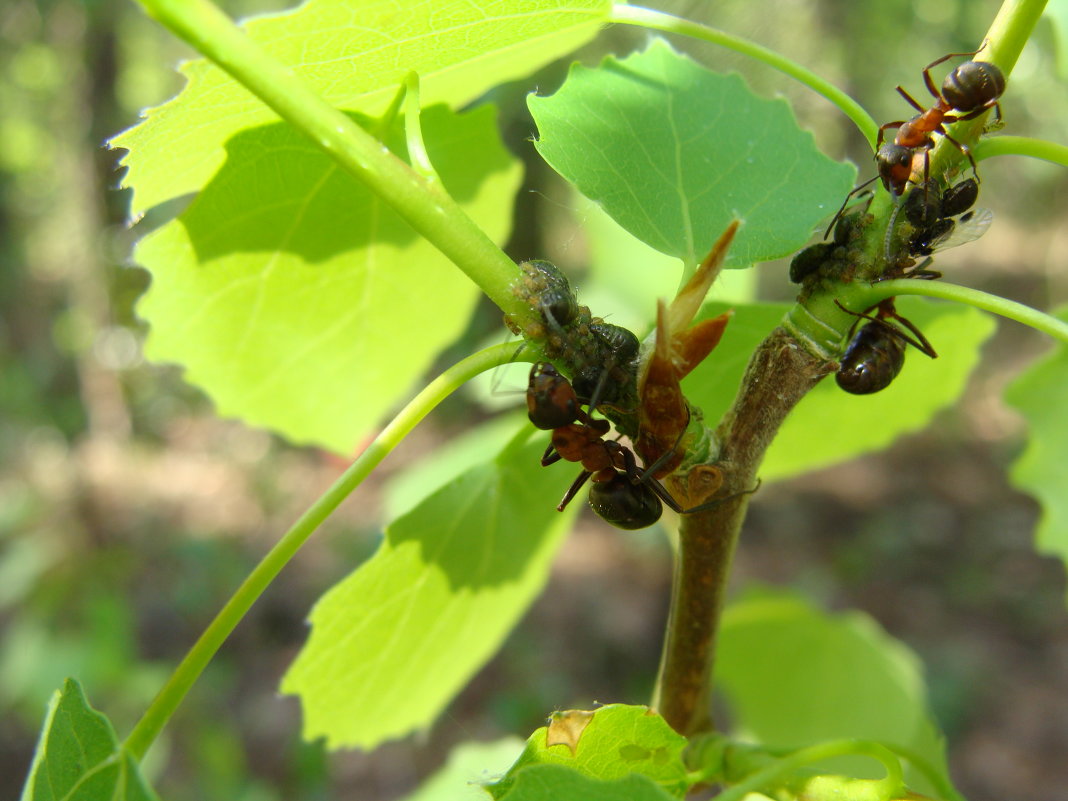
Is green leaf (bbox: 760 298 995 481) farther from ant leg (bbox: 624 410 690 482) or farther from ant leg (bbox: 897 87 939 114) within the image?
ant leg (bbox: 624 410 690 482)

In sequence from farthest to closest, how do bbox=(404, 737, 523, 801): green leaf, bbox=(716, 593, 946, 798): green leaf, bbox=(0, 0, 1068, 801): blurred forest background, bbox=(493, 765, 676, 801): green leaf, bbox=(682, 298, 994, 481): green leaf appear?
1. bbox=(0, 0, 1068, 801): blurred forest background
2. bbox=(716, 593, 946, 798): green leaf
3. bbox=(404, 737, 523, 801): green leaf
4. bbox=(682, 298, 994, 481): green leaf
5. bbox=(493, 765, 676, 801): green leaf

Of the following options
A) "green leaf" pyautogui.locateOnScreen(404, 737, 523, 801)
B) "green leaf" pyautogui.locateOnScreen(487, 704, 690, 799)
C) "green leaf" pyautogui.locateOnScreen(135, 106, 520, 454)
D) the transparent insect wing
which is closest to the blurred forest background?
"green leaf" pyautogui.locateOnScreen(135, 106, 520, 454)

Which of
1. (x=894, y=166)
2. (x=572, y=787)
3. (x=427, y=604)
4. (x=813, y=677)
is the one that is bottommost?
(x=813, y=677)

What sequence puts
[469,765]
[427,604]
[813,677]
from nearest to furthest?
[427,604] → [469,765] → [813,677]

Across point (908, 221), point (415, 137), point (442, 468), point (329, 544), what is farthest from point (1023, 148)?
point (329, 544)

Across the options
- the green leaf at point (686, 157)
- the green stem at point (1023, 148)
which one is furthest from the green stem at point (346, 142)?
the green stem at point (1023, 148)

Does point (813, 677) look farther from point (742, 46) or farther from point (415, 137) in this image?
point (415, 137)

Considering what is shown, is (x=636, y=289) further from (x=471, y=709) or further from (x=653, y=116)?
(x=471, y=709)
